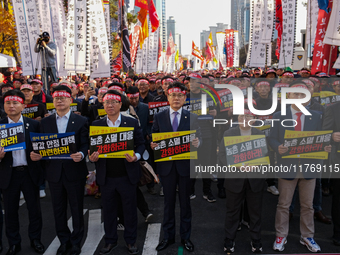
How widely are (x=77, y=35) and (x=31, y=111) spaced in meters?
2.93

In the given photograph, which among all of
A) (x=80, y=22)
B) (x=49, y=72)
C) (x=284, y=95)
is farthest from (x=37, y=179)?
(x=49, y=72)

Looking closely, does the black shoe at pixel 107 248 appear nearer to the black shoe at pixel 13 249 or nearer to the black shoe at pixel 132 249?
the black shoe at pixel 132 249

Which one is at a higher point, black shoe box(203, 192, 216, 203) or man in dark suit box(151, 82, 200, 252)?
man in dark suit box(151, 82, 200, 252)

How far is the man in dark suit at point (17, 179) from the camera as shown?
14.2 feet

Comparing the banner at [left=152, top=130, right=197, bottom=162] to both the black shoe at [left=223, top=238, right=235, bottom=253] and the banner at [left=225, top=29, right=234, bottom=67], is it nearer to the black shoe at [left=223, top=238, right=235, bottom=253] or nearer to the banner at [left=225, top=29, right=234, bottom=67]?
the black shoe at [left=223, top=238, right=235, bottom=253]

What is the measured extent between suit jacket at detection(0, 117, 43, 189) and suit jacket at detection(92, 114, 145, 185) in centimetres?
97

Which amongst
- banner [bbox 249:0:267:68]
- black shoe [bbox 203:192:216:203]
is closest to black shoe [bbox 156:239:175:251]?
black shoe [bbox 203:192:216:203]

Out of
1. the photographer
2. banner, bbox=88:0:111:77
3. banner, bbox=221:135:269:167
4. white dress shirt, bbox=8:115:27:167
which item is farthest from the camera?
the photographer

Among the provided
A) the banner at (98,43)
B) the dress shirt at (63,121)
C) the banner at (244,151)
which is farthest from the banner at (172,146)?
the banner at (98,43)

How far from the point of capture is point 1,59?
10.5 metres

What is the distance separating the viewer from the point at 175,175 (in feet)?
14.9

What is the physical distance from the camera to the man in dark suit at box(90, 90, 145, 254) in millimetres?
4297

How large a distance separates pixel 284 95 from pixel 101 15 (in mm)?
6179

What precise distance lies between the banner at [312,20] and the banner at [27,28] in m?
10.8
